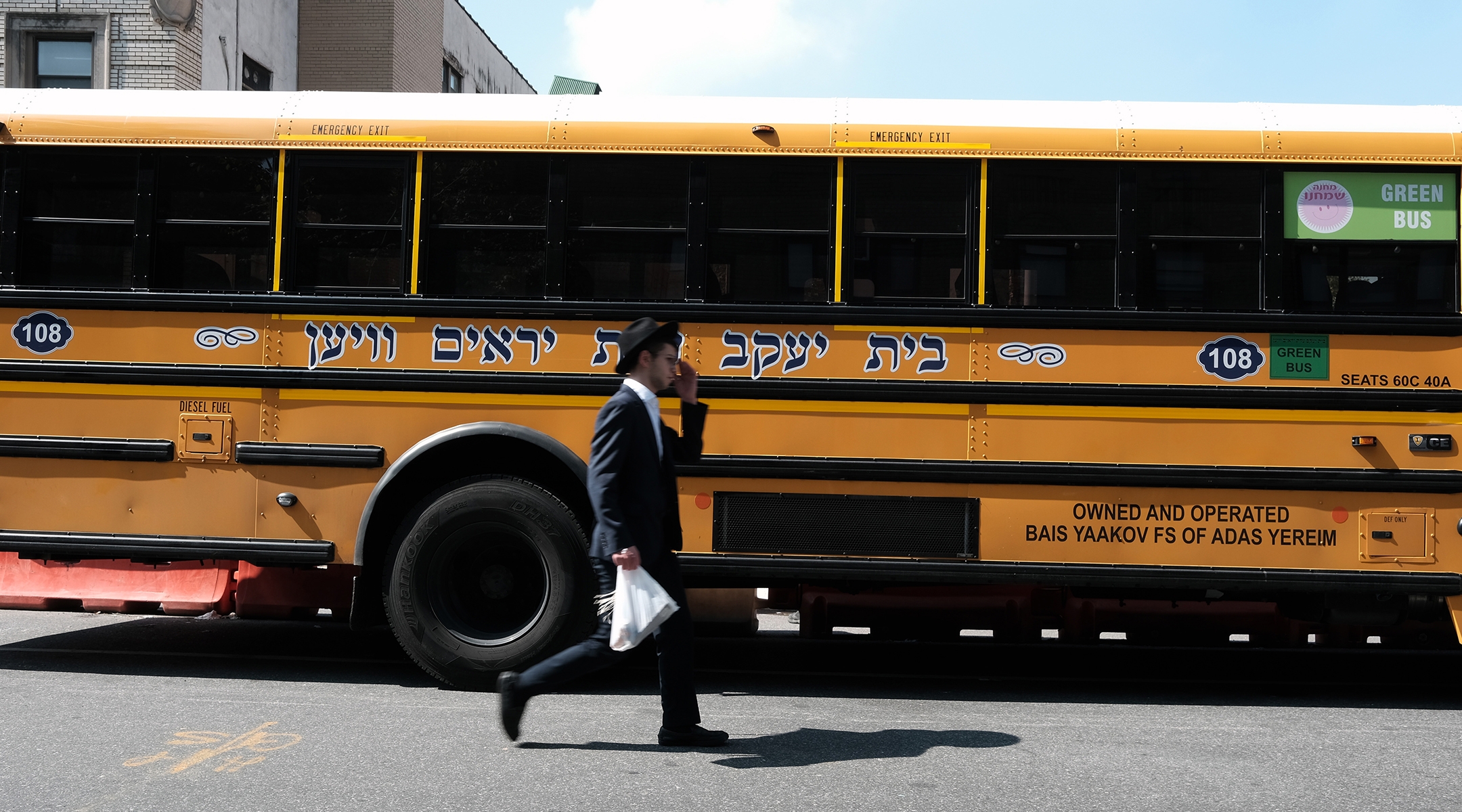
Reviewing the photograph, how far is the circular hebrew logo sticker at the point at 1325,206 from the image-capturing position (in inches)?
219

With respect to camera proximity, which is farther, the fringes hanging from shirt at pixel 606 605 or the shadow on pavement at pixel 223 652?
the shadow on pavement at pixel 223 652

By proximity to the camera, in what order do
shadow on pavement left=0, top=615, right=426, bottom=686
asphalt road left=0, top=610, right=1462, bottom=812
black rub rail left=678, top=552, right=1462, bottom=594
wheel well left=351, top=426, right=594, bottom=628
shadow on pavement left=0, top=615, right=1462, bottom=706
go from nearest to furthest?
asphalt road left=0, top=610, right=1462, bottom=812 → black rub rail left=678, top=552, right=1462, bottom=594 → wheel well left=351, top=426, right=594, bottom=628 → shadow on pavement left=0, top=615, right=1462, bottom=706 → shadow on pavement left=0, top=615, right=426, bottom=686

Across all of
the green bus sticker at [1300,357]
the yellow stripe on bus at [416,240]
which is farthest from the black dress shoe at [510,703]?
the green bus sticker at [1300,357]

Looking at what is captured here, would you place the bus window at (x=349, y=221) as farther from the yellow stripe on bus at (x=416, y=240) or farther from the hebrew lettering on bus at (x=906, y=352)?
the hebrew lettering on bus at (x=906, y=352)

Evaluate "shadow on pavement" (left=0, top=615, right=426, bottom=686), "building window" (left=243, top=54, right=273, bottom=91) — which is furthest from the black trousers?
"building window" (left=243, top=54, right=273, bottom=91)

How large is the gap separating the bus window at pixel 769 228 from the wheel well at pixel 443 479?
3.82 feet

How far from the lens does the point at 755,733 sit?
4906mm

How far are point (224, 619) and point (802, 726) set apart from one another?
4819 mm

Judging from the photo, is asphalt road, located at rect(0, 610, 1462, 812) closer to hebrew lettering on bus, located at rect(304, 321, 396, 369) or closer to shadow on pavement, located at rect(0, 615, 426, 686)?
shadow on pavement, located at rect(0, 615, 426, 686)

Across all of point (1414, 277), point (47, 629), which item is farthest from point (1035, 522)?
point (47, 629)

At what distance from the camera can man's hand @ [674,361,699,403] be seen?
466 cm

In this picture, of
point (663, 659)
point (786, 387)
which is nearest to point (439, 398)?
point (786, 387)

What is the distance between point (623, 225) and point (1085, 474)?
2.56 metres

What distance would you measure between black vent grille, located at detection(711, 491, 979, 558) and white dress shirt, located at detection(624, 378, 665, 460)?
126 centimetres
